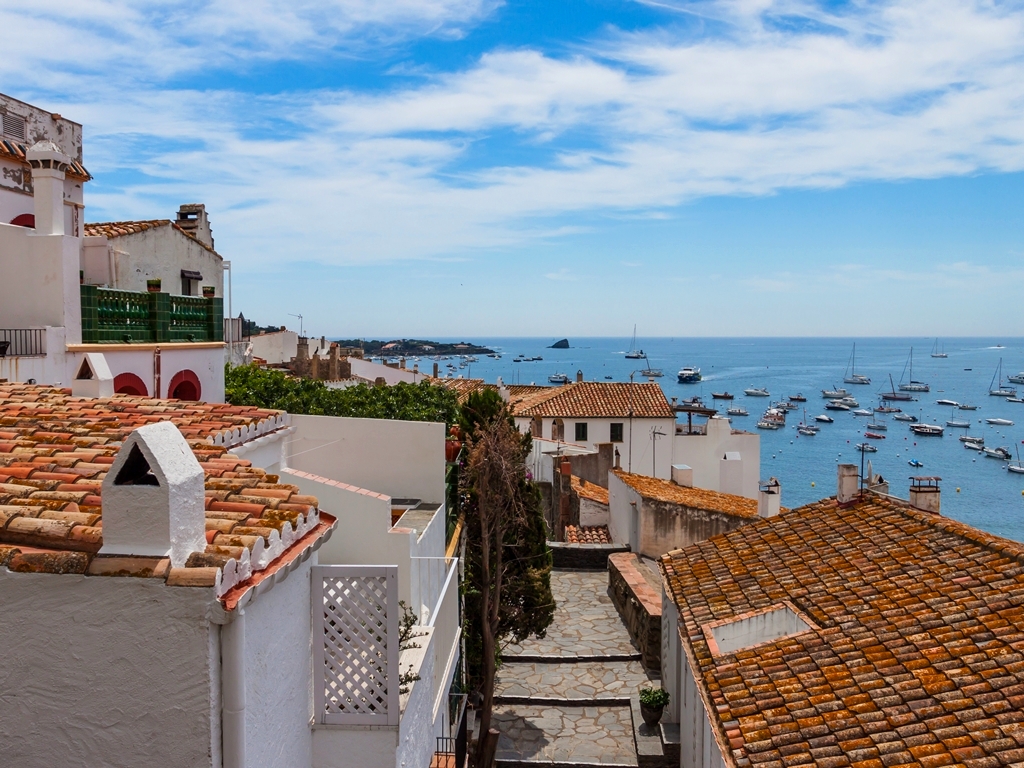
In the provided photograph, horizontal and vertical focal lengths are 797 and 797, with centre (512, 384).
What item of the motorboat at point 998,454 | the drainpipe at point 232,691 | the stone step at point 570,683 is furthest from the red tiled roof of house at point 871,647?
the motorboat at point 998,454

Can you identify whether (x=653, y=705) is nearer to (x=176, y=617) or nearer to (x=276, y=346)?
(x=176, y=617)

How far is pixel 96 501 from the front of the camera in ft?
15.0

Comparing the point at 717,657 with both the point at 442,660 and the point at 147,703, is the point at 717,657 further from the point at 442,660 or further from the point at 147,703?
the point at 147,703

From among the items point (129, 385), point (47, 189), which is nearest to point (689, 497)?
point (129, 385)

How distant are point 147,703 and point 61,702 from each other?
0.44 metres

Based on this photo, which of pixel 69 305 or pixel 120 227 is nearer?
pixel 69 305

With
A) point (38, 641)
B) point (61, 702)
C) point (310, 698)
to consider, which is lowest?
point (310, 698)

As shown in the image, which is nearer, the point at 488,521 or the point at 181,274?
the point at 488,521

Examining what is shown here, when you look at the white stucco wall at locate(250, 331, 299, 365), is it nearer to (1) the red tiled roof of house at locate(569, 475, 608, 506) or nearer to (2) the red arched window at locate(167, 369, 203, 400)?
(1) the red tiled roof of house at locate(569, 475, 608, 506)

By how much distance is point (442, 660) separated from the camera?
1103cm

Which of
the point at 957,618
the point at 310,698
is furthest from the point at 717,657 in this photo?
the point at 310,698

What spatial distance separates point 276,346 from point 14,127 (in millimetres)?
30438

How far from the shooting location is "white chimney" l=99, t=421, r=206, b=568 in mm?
3732

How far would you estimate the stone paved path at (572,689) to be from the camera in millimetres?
14156
